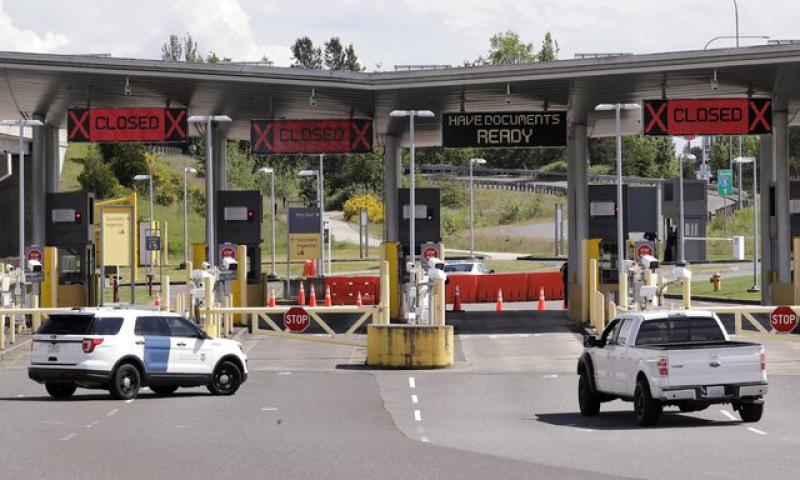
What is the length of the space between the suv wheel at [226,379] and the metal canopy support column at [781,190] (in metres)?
25.3

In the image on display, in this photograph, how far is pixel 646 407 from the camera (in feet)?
69.9

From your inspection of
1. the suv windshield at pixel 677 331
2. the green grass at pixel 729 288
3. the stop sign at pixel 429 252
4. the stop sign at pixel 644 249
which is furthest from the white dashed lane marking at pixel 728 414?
the green grass at pixel 729 288

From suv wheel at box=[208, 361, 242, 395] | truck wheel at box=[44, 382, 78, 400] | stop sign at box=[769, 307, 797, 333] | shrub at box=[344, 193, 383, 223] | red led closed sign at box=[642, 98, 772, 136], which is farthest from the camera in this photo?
shrub at box=[344, 193, 383, 223]

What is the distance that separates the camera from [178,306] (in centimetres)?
4247

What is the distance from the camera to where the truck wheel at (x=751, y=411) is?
21.7m

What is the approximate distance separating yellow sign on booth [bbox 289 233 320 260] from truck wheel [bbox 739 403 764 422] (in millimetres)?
46334

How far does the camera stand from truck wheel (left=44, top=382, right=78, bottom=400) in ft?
88.5

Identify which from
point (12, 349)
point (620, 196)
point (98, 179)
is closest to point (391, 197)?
point (620, 196)

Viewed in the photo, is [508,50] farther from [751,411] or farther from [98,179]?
[751,411]

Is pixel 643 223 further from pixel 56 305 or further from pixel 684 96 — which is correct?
pixel 56 305

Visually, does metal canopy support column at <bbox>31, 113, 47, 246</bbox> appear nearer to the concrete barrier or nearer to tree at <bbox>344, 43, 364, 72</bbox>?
the concrete barrier

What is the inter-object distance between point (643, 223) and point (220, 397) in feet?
120

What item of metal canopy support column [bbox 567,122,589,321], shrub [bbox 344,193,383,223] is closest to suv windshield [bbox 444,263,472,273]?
metal canopy support column [bbox 567,122,589,321]

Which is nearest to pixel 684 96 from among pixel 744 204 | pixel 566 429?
pixel 566 429
